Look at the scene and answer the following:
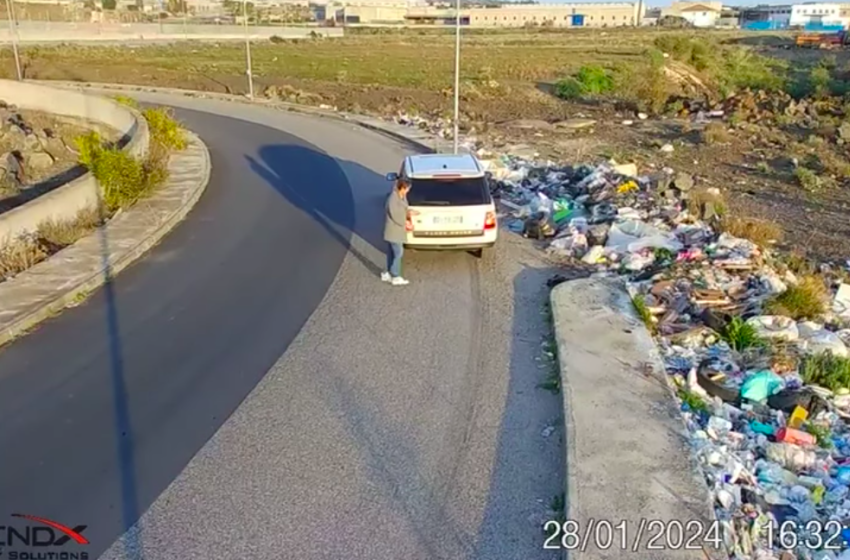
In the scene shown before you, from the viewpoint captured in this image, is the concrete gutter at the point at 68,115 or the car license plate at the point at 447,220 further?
the concrete gutter at the point at 68,115

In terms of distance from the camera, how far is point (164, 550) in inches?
223

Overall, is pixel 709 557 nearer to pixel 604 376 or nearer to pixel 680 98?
pixel 604 376

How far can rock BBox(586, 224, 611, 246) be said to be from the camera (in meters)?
13.3

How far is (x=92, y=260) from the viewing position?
1248 centimetres

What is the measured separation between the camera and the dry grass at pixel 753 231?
13.9m

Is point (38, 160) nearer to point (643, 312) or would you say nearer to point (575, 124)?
point (643, 312)

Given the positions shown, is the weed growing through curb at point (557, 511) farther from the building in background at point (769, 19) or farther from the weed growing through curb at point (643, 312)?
the building in background at point (769, 19)

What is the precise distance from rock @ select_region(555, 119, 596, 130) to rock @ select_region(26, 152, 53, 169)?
18.7 metres

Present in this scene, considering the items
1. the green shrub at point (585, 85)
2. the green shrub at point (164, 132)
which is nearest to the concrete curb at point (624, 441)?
the green shrub at point (164, 132)

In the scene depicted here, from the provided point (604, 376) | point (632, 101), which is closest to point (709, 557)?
point (604, 376)

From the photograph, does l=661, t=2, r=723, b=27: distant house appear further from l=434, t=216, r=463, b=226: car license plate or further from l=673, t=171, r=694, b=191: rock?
l=434, t=216, r=463, b=226: car license plate

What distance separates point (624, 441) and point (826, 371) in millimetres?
3037

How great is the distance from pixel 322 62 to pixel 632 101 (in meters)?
35.3

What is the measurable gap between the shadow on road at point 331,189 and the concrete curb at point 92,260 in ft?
8.03
